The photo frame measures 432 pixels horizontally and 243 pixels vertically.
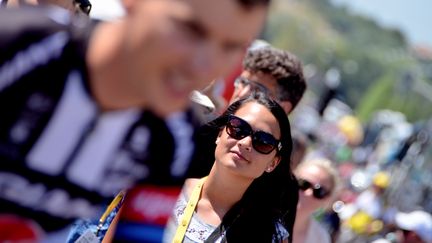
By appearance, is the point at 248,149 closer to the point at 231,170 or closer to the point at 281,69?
the point at 231,170

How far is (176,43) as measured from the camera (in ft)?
5.27

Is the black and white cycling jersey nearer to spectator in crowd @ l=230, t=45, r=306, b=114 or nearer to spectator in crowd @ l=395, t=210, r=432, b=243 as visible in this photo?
spectator in crowd @ l=230, t=45, r=306, b=114

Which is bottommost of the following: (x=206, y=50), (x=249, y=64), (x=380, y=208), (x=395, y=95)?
(x=206, y=50)

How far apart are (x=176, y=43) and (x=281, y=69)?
8.53 ft

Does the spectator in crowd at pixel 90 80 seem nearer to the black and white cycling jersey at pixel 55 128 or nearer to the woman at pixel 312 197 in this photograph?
the black and white cycling jersey at pixel 55 128

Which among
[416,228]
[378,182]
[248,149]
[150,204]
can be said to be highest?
[378,182]

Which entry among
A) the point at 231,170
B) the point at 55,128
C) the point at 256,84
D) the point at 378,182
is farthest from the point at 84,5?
the point at 378,182

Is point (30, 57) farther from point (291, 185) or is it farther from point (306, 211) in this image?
point (306, 211)

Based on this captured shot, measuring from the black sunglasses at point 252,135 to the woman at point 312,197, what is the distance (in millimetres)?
1298

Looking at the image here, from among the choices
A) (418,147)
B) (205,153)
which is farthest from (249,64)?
(418,147)

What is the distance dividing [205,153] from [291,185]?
2.01 feet

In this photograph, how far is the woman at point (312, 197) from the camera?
15.0ft

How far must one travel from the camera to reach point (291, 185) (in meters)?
3.65

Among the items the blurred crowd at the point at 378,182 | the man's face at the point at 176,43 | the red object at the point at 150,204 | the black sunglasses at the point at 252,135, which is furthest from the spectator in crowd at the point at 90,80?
the blurred crowd at the point at 378,182
